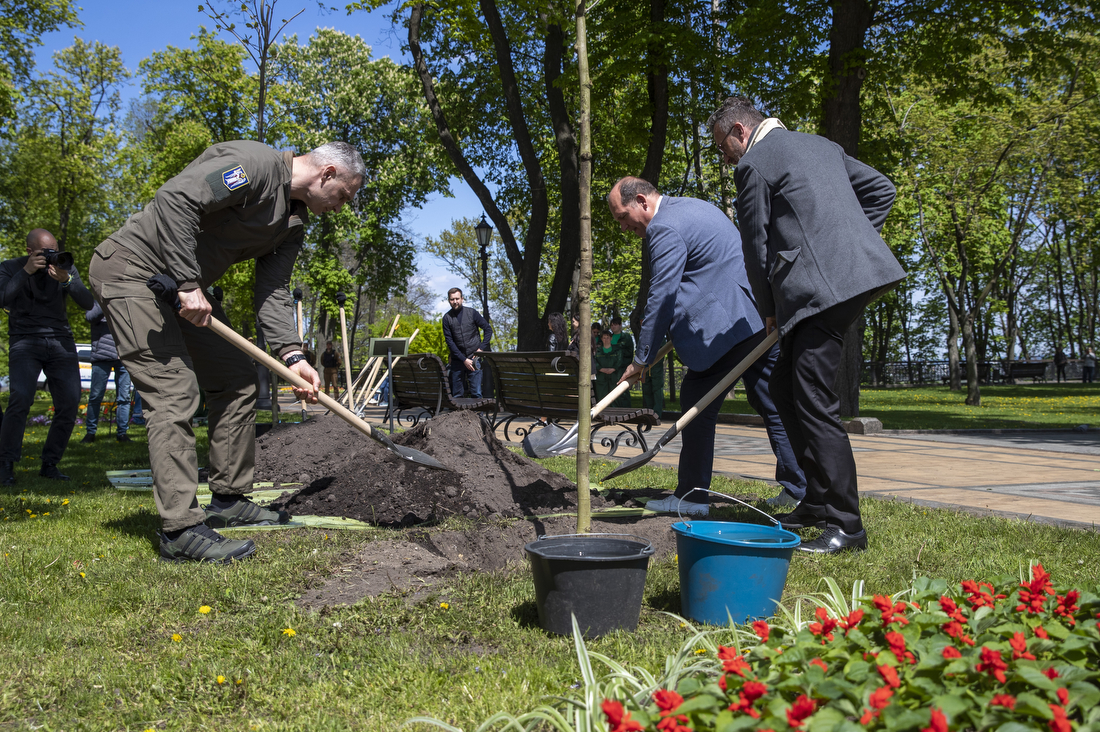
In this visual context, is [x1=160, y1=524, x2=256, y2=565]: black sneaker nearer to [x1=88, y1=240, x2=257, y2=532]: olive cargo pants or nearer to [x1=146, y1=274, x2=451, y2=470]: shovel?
[x1=88, y1=240, x2=257, y2=532]: olive cargo pants

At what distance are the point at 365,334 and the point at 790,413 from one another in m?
42.8

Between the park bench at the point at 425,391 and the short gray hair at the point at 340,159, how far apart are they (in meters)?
3.97

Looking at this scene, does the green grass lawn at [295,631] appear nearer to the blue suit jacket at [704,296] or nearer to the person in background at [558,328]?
the blue suit jacket at [704,296]

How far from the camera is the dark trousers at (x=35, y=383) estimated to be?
5.97m

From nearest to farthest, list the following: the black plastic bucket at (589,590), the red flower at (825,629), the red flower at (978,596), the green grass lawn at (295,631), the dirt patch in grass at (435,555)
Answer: the red flower at (825,629) → the red flower at (978,596) → the green grass lawn at (295,631) → the black plastic bucket at (589,590) → the dirt patch in grass at (435,555)

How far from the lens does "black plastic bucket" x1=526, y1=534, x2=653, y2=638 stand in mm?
2479

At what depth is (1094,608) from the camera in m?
1.90

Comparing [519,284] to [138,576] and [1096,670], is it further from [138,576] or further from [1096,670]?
[1096,670]

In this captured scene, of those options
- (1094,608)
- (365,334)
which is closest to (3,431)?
(1094,608)

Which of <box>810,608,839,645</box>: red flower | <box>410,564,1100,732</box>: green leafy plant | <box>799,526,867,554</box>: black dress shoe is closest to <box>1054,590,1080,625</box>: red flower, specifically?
<box>410,564,1100,732</box>: green leafy plant

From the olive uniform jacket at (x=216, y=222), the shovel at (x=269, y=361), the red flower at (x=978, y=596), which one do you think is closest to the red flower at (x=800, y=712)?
the red flower at (x=978, y=596)

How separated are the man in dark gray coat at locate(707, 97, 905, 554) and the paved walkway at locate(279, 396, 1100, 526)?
1.53 metres

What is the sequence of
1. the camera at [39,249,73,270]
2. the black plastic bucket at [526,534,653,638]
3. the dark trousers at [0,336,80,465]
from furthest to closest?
1. the camera at [39,249,73,270]
2. the dark trousers at [0,336,80,465]
3. the black plastic bucket at [526,534,653,638]

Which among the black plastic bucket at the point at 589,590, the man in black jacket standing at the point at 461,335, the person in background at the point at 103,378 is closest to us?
the black plastic bucket at the point at 589,590
